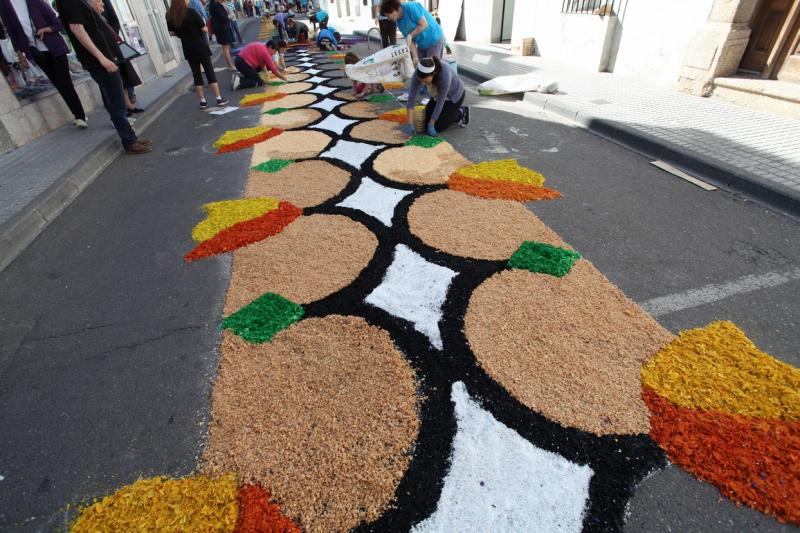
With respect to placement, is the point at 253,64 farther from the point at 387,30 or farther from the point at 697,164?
the point at 697,164

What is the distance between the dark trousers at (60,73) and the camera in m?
4.90

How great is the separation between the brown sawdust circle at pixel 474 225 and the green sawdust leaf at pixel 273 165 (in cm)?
169

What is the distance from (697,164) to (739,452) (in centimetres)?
307

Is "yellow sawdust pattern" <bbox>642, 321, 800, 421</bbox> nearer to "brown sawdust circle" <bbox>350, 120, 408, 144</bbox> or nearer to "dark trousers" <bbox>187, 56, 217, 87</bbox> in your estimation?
"brown sawdust circle" <bbox>350, 120, 408, 144</bbox>

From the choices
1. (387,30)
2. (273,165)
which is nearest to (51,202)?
(273,165)

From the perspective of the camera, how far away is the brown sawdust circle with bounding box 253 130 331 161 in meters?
4.33

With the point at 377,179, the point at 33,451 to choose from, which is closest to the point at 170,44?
the point at 377,179

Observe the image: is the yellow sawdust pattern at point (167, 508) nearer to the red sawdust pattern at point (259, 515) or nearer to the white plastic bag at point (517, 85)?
the red sawdust pattern at point (259, 515)

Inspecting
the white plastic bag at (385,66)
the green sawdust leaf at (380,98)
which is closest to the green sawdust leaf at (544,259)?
the white plastic bag at (385,66)

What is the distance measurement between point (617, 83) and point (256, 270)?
6.63 metres

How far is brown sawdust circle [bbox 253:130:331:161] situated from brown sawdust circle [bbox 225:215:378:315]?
164 centimetres

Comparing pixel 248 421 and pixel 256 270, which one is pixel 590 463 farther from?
pixel 256 270

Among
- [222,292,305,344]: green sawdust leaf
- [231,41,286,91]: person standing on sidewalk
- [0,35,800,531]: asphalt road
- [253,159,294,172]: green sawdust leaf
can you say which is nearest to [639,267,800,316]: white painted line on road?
[0,35,800,531]: asphalt road

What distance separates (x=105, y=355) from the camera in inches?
77.2
